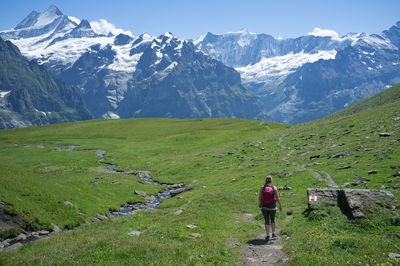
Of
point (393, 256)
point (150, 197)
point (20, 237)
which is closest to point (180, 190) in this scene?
point (150, 197)

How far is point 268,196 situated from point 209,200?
15.9 m

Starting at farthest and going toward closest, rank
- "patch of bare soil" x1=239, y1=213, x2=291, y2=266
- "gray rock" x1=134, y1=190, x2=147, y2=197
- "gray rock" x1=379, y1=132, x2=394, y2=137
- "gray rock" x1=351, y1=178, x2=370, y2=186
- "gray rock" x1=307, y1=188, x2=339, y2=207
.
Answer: "gray rock" x1=379, y1=132, x2=394, y2=137 < "gray rock" x1=134, y1=190, x2=147, y2=197 < "gray rock" x1=351, y1=178, x2=370, y2=186 < "gray rock" x1=307, y1=188, x2=339, y2=207 < "patch of bare soil" x1=239, y1=213, x2=291, y2=266

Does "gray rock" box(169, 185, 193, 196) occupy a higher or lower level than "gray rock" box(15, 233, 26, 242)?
lower

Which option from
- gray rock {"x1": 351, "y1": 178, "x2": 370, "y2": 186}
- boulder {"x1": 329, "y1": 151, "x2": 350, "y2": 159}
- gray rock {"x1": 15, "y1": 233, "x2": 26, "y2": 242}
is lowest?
gray rock {"x1": 15, "y1": 233, "x2": 26, "y2": 242}

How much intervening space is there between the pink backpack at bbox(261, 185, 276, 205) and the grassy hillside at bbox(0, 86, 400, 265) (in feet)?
8.57

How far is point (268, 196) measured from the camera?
19.0 m

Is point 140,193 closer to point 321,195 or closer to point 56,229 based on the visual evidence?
point 56,229

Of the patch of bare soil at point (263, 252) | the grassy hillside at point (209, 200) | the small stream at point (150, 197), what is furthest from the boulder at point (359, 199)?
the small stream at point (150, 197)

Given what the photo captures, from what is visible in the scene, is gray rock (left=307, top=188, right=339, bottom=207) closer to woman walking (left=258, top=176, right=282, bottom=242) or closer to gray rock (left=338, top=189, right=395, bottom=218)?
gray rock (left=338, top=189, right=395, bottom=218)

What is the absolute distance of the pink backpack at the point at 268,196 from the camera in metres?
18.9

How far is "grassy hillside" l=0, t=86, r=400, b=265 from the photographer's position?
14766 millimetres

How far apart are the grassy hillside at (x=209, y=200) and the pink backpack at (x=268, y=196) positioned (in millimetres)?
2612

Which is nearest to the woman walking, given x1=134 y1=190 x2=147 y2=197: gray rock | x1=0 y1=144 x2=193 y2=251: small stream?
x1=0 y1=144 x2=193 y2=251: small stream

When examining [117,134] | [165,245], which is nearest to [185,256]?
[165,245]
